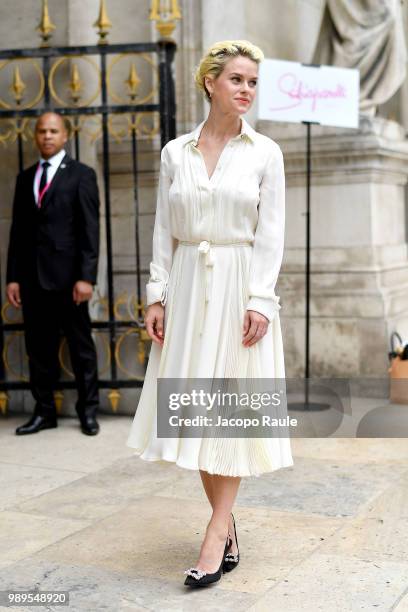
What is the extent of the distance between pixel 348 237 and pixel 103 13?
255 cm

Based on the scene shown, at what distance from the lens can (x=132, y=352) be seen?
23.4 ft

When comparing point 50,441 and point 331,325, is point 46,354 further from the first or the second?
point 331,325

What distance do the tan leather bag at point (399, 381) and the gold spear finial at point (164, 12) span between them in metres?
2.77

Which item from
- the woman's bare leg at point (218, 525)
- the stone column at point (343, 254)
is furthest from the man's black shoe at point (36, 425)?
the woman's bare leg at point (218, 525)

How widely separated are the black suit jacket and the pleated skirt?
2.72m

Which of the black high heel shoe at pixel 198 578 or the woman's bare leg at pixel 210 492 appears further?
the woman's bare leg at pixel 210 492

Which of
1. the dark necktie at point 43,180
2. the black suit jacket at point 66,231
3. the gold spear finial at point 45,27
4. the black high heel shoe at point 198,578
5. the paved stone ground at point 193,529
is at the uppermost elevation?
the gold spear finial at point 45,27

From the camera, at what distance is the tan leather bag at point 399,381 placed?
714 centimetres

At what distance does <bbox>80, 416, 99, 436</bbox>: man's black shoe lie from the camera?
6570 millimetres

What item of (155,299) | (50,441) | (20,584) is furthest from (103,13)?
(20,584)

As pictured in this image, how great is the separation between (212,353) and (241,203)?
0.57 meters

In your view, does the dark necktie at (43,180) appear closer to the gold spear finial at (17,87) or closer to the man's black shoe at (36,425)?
the gold spear finial at (17,87)

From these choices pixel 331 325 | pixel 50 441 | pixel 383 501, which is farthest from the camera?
pixel 331 325

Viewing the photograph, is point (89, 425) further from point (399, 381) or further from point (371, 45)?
point (371, 45)
